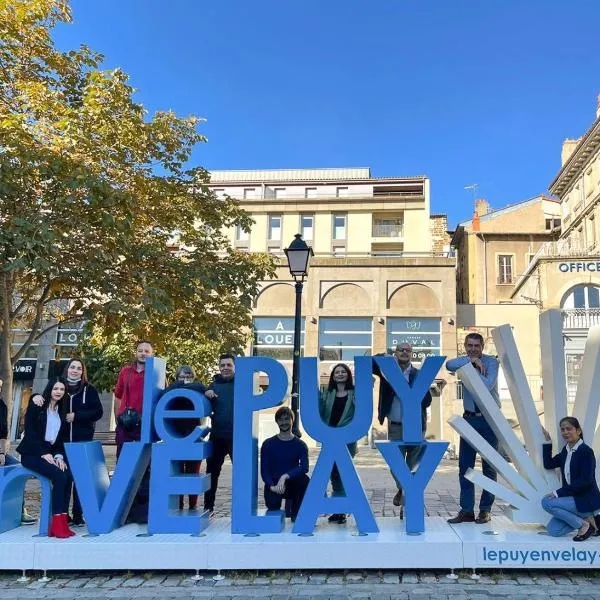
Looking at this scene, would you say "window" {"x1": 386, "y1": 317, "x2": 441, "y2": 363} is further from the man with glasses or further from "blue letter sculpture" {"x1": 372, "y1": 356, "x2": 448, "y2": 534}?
"blue letter sculpture" {"x1": 372, "y1": 356, "x2": 448, "y2": 534}

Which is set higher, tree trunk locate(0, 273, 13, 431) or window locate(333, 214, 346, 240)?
window locate(333, 214, 346, 240)

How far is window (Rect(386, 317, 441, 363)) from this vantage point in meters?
27.2

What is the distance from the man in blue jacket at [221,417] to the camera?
645cm

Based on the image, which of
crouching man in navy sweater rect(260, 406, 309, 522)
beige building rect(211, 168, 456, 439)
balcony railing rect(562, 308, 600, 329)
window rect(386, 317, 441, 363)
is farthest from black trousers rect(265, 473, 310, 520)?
balcony railing rect(562, 308, 600, 329)

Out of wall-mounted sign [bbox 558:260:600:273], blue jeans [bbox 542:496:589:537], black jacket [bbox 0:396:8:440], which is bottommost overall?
blue jeans [bbox 542:496:589:537]

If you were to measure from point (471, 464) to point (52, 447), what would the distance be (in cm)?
442

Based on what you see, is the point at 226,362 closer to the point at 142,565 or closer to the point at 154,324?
the point at 142,565

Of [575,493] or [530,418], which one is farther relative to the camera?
[530,418]

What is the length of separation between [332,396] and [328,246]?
3510cm

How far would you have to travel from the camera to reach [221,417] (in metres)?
6.47

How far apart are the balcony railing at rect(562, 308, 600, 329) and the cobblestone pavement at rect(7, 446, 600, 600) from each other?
78.9 feet

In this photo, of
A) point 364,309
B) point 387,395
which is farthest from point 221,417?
point 364,309

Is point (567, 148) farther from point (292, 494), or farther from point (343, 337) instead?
point (292, 494)

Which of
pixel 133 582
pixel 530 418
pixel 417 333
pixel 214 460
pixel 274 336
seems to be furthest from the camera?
pixel 274 336
